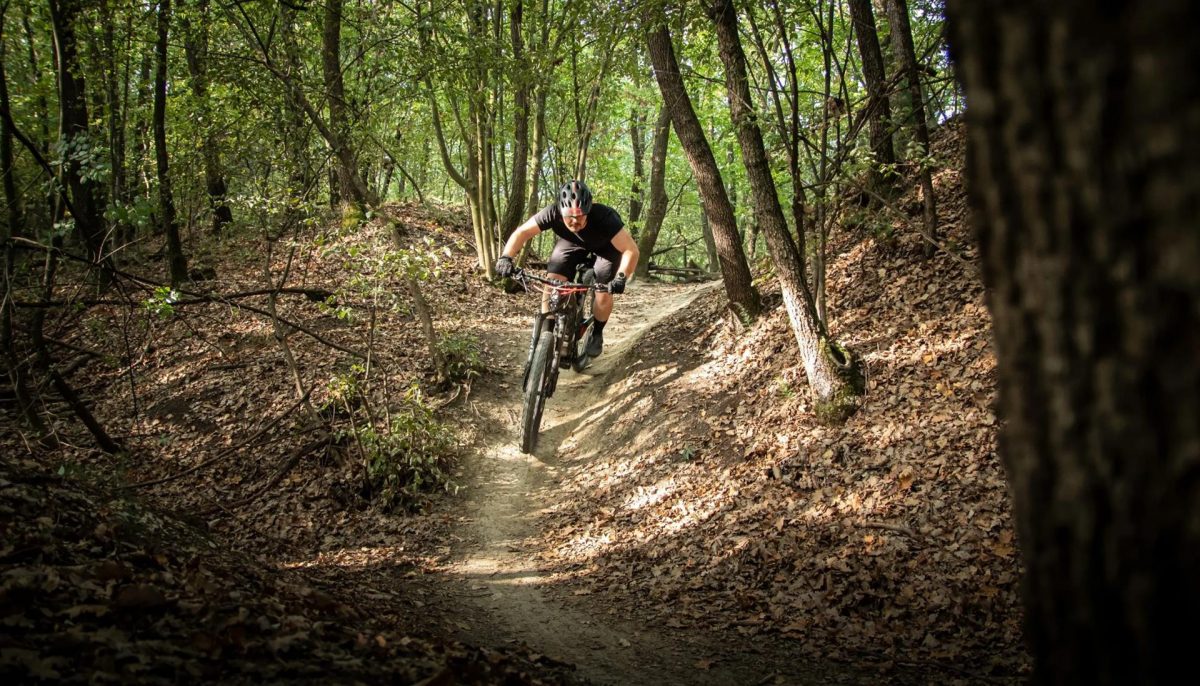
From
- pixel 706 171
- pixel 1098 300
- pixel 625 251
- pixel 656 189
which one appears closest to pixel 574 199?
pixel 625 251

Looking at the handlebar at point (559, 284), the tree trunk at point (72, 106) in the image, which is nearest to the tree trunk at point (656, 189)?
the handlebar at point (559, 284)

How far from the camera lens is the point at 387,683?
103 inches

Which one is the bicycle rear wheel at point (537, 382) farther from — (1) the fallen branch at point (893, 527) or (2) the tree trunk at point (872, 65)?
(2) the tree trunk at point (872, 65)

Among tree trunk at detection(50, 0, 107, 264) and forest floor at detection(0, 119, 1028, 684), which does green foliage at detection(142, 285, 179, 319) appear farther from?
tree trunk at detection(50, 0, 107, 264)

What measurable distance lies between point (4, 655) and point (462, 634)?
102 inches

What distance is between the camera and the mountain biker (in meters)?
7.59

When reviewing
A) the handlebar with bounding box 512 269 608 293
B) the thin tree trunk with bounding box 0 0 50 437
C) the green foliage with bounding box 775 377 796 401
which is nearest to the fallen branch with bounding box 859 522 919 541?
the green foliage with bounding box 775 377 796 401

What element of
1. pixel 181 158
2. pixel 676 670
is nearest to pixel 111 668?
pixel 676 670

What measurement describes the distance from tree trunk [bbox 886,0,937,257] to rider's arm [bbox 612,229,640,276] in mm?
3061

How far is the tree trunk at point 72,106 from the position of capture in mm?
6691

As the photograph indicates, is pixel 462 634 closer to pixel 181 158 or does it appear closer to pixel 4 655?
pixel 4 655

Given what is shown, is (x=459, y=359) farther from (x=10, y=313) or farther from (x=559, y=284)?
(x=10, y=313)

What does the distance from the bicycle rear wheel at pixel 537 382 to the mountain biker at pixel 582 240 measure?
820mm

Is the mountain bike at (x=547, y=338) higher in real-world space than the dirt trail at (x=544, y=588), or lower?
higher
